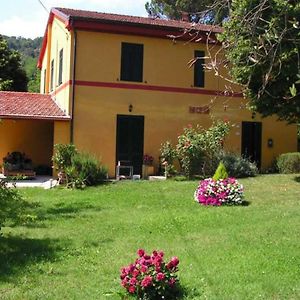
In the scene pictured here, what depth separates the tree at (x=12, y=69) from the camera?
126 feet

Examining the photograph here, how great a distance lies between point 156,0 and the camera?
117ft

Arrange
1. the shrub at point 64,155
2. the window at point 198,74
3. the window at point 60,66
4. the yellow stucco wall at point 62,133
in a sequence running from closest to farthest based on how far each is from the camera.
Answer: the shrub at point 64,155, the yellow stucco wall at point 62,133, the window at point 198,74, the window at point 60,66

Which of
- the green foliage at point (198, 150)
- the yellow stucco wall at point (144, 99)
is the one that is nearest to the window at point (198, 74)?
the yellow stucco wall at point (144, 99)

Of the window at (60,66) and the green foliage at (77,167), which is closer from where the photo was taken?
the green foliage at (77,167)

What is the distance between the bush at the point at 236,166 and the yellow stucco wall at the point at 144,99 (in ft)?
6.84

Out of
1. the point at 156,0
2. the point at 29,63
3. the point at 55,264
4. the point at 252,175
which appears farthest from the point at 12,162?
the point at 29,63

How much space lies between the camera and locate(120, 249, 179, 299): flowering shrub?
246 inches

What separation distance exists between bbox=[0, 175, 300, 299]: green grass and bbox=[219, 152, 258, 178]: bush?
13.2 ft

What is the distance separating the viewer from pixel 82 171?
58.3 feet

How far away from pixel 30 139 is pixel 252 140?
9.91 meters

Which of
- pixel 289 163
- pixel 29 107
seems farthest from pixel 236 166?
pixel 29 107

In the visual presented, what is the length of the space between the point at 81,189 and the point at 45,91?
38.9ft

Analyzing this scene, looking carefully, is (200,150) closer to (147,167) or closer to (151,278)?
(147,167)

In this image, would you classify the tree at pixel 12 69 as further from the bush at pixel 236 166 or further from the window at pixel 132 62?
the bush at pixel 236 166
